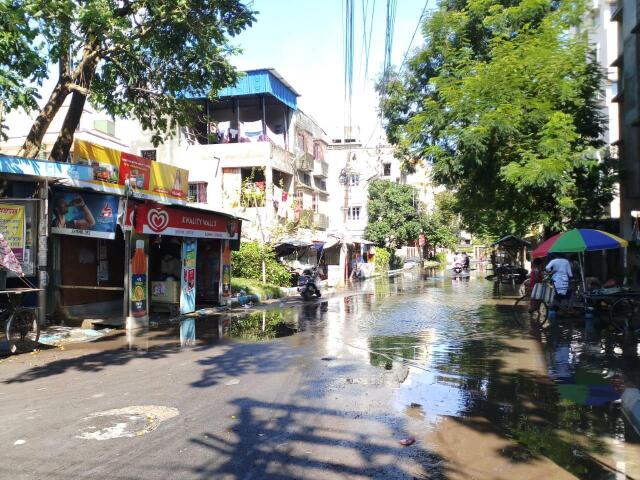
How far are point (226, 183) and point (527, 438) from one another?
26801mm

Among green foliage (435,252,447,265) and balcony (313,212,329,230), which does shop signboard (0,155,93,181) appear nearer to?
balcony (313,212,329,230)

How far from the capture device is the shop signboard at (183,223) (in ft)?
45.5

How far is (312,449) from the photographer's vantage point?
15.7 ft

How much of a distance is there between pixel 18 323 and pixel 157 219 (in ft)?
17.0

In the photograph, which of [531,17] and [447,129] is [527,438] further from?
[531,17]

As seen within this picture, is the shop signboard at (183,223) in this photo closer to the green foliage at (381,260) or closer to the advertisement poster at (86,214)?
the advertisement poster at (86,214)

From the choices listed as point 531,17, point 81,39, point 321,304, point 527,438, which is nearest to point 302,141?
point 321,304

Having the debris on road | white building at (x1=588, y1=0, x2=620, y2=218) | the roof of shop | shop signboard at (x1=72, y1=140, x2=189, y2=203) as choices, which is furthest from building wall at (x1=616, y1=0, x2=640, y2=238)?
shop signboard at (x1=72, y1=140, x2=189, y2=203)

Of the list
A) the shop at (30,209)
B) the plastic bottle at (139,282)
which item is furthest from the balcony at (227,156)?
the shop at (30,209)

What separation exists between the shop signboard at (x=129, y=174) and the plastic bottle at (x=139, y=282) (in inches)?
61.3

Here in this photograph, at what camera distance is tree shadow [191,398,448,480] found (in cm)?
429

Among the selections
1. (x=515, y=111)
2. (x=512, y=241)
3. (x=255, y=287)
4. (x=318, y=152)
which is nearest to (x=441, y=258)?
(x=318, y=152)

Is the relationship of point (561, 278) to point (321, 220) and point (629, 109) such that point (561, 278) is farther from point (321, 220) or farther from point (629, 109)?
point (321, 220)

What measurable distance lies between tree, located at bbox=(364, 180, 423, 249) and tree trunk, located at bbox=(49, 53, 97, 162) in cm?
3427
